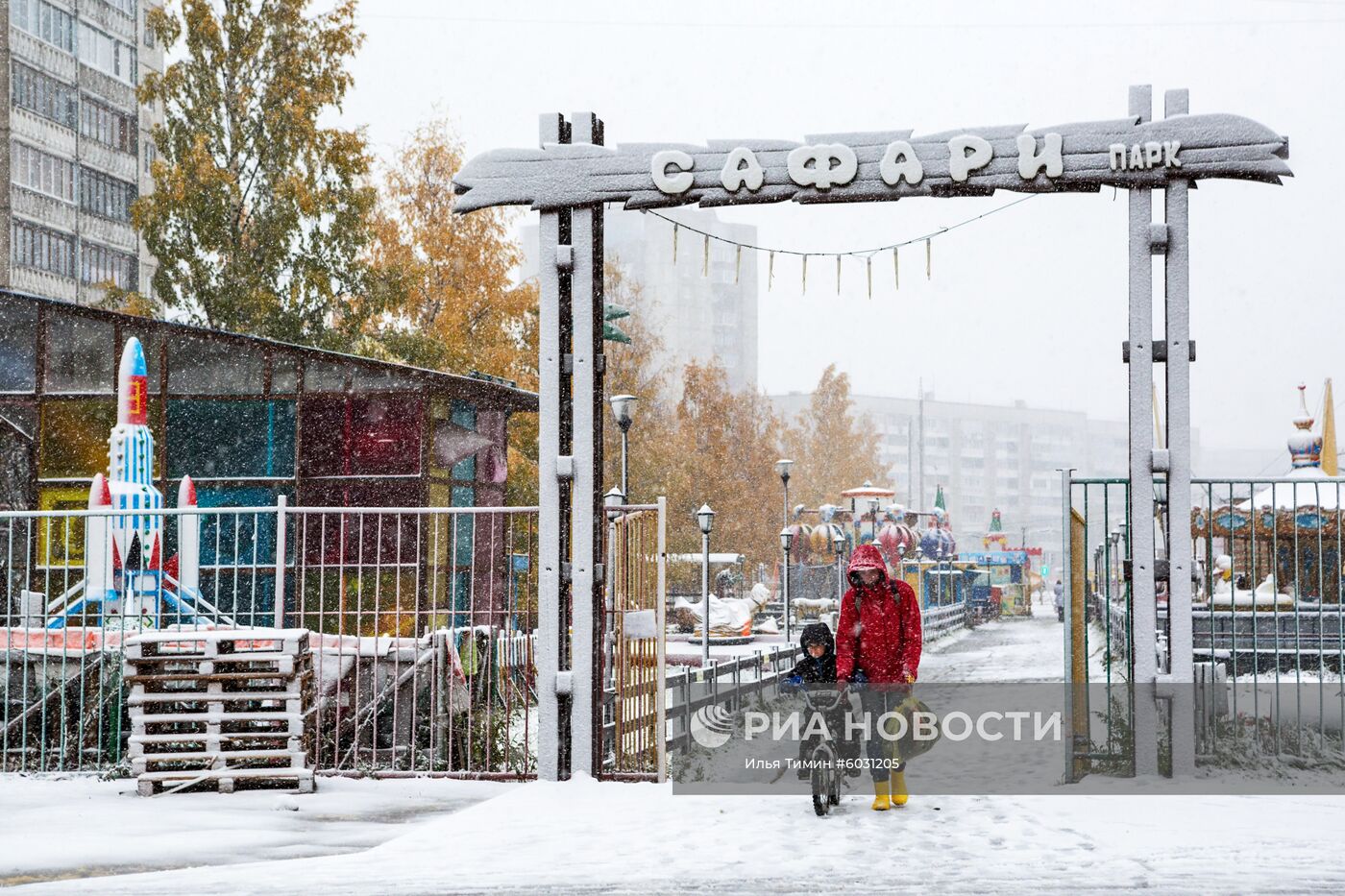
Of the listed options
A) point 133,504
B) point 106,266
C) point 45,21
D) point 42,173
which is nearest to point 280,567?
point 133,504

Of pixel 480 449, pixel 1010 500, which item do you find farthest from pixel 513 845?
pixel 1010 500

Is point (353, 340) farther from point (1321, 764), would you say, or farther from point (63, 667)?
point (1321, 764)

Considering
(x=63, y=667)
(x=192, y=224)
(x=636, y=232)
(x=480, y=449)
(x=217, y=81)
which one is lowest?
(x=63, y=667)

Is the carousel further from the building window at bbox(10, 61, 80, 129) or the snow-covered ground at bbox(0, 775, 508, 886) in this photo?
the building window at bbox(10, 61, 80, 129)

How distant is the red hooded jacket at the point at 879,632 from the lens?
9695mm

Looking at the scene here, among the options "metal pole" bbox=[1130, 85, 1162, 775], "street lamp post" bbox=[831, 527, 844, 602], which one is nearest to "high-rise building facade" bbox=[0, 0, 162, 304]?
"street lamp post" bbox=[831, 527, 844, 602]

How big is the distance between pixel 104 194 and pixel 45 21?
6004 mm

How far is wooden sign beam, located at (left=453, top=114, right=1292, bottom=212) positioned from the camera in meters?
9.62

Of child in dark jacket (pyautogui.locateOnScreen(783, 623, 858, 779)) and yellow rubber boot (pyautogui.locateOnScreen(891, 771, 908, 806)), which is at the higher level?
child in dark jacket (pyautogui.locateOnScreen(783, 623, 858, 779))

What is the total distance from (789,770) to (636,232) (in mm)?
120634

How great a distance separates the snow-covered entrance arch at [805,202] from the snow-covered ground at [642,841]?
90cm

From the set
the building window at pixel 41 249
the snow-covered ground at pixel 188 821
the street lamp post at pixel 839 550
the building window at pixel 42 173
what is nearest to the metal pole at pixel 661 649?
the snow-covered ground at pixel 188 821

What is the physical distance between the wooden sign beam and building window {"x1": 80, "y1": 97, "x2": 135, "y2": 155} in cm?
4530

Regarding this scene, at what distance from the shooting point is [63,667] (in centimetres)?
1134
